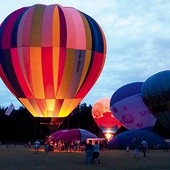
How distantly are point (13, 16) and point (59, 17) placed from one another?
2.82m

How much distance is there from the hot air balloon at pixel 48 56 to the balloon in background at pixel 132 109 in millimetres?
11973

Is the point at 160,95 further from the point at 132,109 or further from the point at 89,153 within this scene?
the point at 89,153

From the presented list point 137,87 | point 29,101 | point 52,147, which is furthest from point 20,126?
point 29,101

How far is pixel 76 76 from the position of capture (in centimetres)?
2398

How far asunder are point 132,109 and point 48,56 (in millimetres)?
14346

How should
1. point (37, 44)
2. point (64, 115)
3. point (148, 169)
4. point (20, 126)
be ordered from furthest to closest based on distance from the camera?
point (20, 126), point (64, 115), point (37, 44), point (148, 169)

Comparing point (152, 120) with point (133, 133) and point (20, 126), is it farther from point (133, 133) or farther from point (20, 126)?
Result: point (20, 126)

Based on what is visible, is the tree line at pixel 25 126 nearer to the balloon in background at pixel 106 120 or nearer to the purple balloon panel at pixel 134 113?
the balloon in background at pixel 106 120

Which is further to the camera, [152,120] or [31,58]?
[152,120]

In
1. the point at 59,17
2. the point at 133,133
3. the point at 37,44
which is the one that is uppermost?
the point at 59,17

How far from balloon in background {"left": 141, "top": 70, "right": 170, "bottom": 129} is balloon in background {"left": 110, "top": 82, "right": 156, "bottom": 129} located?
854 cm

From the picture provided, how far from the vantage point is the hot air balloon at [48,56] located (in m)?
23.7

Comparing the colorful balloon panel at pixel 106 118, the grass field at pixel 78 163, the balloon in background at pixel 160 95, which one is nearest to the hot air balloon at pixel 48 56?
the balloon in background at pixel 160 95

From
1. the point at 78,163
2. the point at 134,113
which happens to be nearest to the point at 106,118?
the point at 134,113
